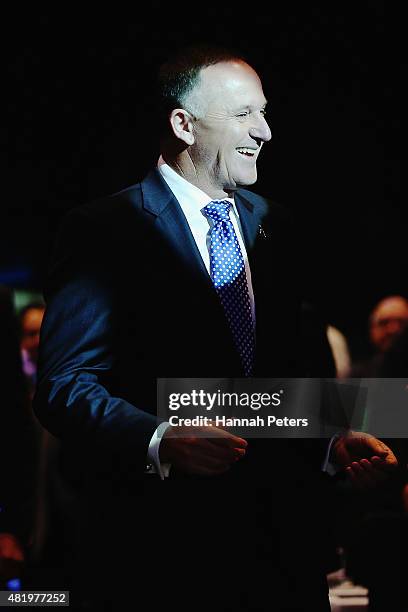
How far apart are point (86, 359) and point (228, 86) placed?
59 cm

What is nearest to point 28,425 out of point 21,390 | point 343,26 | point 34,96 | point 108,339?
point 21,390

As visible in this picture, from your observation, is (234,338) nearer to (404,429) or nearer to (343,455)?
(343,455)

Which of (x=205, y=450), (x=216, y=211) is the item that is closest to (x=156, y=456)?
(x=205, y=450)

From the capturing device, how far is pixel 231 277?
175cm

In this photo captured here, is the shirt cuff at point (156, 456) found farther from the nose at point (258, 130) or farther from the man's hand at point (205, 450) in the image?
the nose at point (258, 130)

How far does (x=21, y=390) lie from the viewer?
2094 mm

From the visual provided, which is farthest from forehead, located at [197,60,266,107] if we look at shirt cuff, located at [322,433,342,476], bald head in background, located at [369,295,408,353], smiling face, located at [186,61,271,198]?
bald head in background, located at [369,295,408,353]

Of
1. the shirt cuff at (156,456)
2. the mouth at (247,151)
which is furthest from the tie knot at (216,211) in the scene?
the shirt cuff at (156,456)

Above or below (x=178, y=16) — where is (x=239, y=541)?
below

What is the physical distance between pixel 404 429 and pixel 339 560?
123 cm

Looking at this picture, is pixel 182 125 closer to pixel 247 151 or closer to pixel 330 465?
pixel 247 151

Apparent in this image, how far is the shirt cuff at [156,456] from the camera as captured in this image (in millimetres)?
1553

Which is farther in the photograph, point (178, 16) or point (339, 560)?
point (339, 560)

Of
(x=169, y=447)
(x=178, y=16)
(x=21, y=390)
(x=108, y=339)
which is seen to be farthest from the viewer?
(x=178, y=16)
